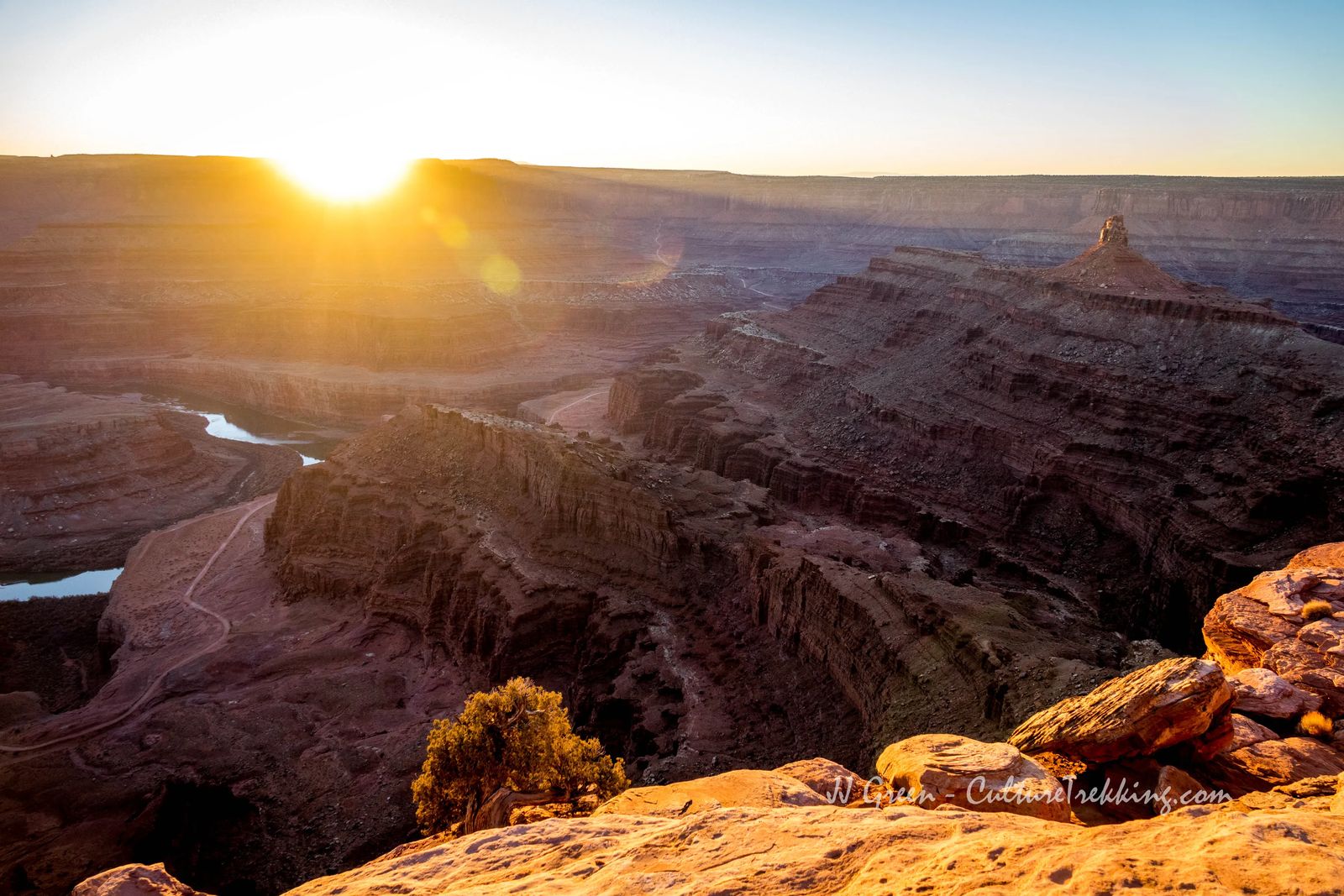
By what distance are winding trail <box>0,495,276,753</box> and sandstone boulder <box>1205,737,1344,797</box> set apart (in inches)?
1582

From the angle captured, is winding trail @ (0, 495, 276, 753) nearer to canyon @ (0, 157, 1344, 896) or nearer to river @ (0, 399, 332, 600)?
canyon @ (0, 157, 1344, 896)

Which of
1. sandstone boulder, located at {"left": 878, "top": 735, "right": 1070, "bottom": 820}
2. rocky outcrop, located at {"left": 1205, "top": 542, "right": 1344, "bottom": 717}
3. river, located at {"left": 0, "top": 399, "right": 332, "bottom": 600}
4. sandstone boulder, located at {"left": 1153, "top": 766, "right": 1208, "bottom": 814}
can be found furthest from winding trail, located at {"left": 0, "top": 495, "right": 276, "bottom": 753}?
rocky outcrop, located at {"left": 1205, "top": 542, "right": 1344, "bottom": 717}

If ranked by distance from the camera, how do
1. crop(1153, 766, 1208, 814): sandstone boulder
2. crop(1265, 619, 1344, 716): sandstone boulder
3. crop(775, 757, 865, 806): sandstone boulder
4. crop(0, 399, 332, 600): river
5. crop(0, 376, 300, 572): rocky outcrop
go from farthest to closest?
crop(0, 376, 300, 572): rocky outcrop < crop(0, 399, 332, 600): river < crop(775, 757, 865, 806): sandstone boulder < crop(1265, 619, 1344, 716): sandstone boulder < crop(1153, 766, 1208, 814): sandstone boulder

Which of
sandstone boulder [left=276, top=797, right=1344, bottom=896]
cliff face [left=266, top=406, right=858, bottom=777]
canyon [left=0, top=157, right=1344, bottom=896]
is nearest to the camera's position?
sandstone boulder [left=276, top=797, right=1344, bottom=896]

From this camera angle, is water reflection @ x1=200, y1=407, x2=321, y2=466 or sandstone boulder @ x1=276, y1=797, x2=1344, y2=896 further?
water reflection @ x1=200, y1=407, x2=321, y2=466

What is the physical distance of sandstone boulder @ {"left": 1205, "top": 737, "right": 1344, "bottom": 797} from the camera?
44.8 ft

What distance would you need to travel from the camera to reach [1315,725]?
15039mm

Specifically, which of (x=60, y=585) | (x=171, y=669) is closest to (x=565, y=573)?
(x=171, y=669)

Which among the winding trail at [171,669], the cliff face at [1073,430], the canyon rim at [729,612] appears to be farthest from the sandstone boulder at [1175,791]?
the winding trail at [171,669]

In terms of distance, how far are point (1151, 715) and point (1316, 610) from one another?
7790 millimetres

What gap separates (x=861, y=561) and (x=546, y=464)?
16.0m

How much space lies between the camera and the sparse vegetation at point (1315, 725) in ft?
49.0

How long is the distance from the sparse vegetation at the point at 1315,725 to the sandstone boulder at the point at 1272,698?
0.21 m

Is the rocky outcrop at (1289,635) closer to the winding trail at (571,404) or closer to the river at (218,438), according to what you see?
the river at (218,438)
